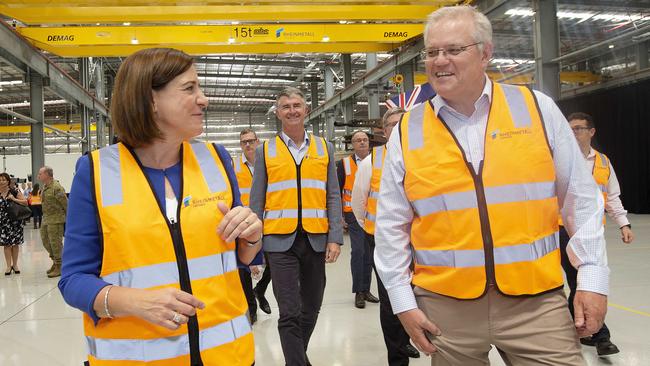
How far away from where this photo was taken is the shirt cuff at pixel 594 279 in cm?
159

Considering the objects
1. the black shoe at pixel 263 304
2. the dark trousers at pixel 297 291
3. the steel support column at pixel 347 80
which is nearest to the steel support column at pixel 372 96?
the steel support column at pixel 347 80

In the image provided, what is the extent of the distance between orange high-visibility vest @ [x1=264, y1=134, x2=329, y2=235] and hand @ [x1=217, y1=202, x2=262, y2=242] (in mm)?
1908

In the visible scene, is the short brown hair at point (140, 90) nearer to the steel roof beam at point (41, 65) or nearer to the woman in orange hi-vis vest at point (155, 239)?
the woman in orange hi-vis vest at point (155, 239)

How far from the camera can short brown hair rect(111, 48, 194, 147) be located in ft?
4.58

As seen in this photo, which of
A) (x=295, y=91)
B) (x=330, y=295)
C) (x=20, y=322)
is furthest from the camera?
(x=330, y=295)

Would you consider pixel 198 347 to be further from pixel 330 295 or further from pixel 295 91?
pixel 330 295

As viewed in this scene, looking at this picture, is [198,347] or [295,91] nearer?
[198,347]

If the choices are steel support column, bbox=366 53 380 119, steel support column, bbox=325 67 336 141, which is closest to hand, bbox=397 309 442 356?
steel support column, bbox=366 53 380 119

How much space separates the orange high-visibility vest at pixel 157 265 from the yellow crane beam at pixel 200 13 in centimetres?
919

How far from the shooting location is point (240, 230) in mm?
1394

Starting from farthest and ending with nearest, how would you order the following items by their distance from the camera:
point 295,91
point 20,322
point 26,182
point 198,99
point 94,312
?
1. point 26,182
2. point 20,322
3. point 295,91
4. point 198,99
5. point 94,312

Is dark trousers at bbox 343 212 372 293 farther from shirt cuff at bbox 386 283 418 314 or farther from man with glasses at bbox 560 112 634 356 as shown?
shirt cuff at bbox 386 283 418 314

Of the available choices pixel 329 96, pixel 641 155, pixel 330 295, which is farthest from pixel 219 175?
pixel 329 96

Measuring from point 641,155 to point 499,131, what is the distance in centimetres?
1521
